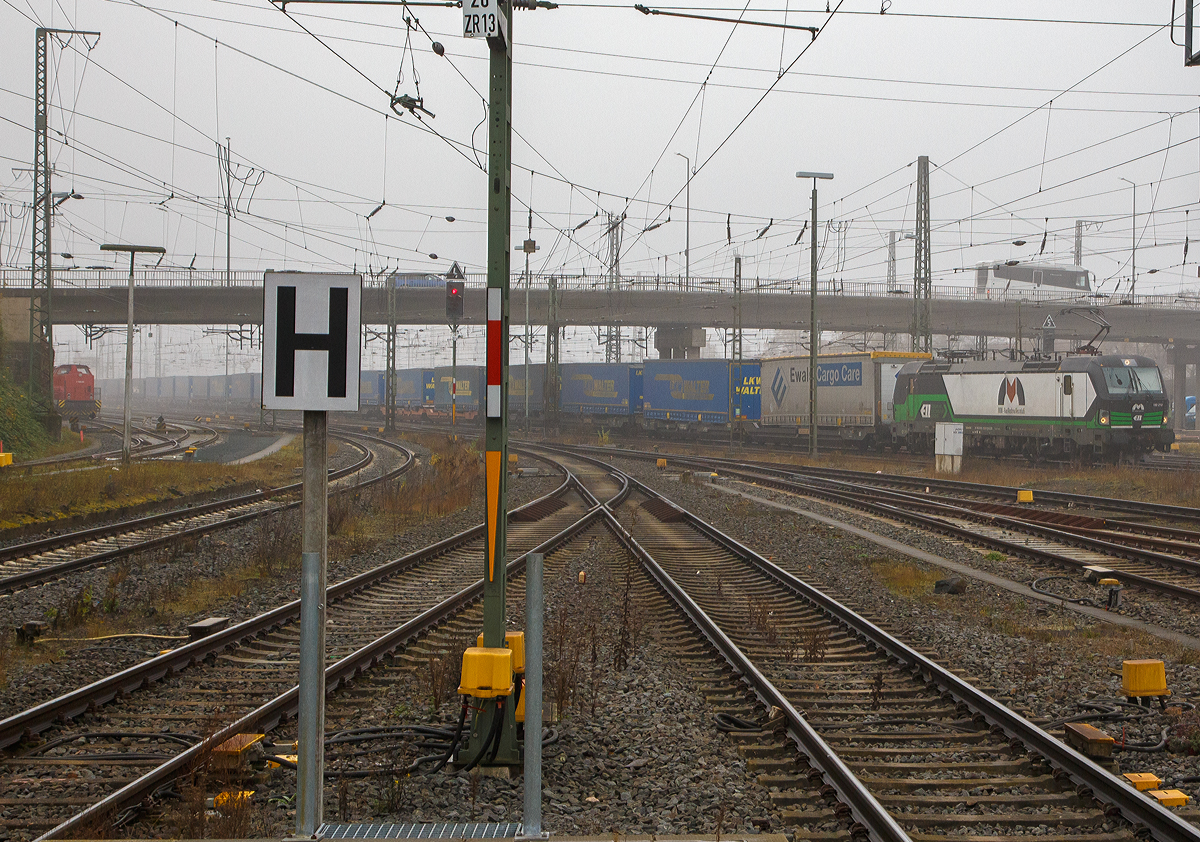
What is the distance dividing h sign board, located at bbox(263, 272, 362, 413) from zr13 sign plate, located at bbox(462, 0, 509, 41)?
6.39 ft

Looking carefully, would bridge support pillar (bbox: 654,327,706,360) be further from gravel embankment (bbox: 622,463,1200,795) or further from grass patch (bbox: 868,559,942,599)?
grass patch (bbox: 868,559,942,599)

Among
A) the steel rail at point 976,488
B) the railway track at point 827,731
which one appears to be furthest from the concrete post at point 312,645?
the steel rail at point 976,488

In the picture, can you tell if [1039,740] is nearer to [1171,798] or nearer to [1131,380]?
[1171,798]

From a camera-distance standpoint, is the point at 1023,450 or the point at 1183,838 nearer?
the point at 1183,838

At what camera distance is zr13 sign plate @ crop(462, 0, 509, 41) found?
505 centimetres

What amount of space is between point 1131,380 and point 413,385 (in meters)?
52.5

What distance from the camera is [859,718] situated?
6.41 metres

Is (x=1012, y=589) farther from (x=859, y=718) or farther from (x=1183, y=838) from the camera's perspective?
(x=1183, y=838)

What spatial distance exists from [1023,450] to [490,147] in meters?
27.5

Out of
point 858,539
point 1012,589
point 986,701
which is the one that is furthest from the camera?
point 858,539

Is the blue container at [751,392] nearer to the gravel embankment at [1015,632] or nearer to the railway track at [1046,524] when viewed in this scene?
the railway track at [1046,524]

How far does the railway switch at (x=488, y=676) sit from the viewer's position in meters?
5.19

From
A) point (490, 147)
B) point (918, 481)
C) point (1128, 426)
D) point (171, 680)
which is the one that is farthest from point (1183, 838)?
point (1128, 426)

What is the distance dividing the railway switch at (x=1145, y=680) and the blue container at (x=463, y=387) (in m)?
50.6
